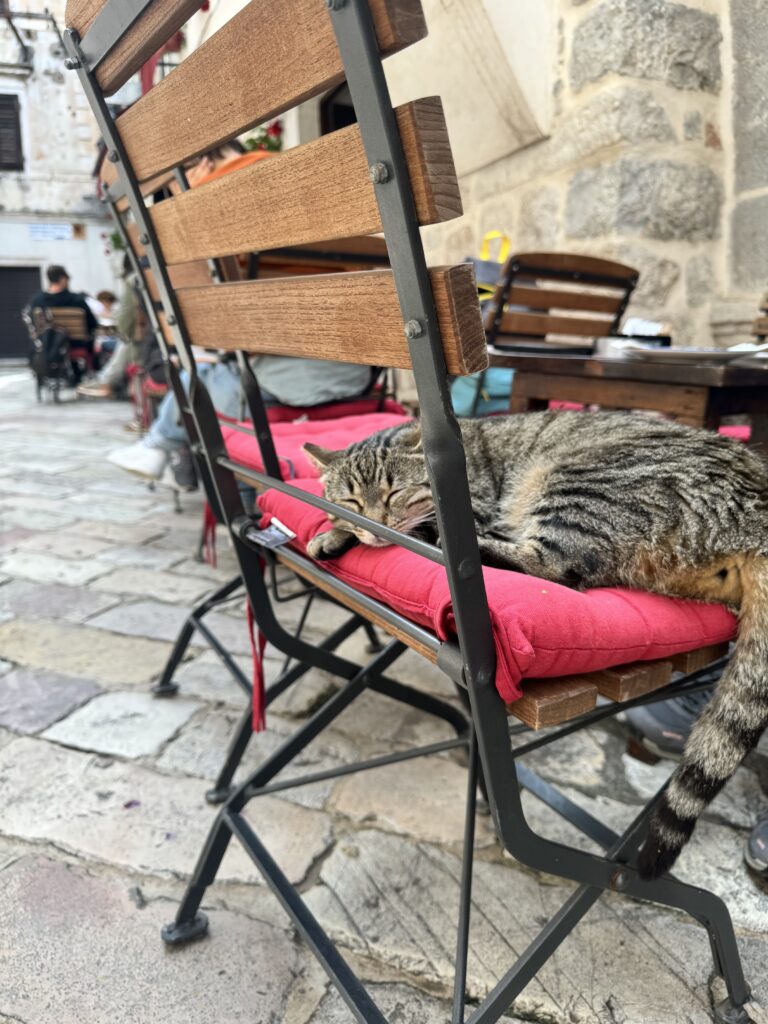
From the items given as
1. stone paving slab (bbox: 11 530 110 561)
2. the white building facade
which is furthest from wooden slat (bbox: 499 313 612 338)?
the white building facade

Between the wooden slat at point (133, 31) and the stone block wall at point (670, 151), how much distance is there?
111 inches

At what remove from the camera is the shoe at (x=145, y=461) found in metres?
3.71

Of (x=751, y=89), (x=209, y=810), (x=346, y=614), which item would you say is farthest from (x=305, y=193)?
(x=751, y=89)

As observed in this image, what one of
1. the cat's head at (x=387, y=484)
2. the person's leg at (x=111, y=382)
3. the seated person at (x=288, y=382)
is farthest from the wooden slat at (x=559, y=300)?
the person's leg at (x=111, y=382)

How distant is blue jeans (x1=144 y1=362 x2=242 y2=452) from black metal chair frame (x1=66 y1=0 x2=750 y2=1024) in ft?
4.08

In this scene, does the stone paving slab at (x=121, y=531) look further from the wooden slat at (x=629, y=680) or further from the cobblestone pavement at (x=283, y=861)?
the wooden slat at (x=629, y=680)

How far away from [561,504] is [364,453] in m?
0.51

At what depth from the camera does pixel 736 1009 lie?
123cm

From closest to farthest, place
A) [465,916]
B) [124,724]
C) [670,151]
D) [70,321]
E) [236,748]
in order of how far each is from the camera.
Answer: [465,916] < [236,748] < [124,724] < [670,151] < [70,321]

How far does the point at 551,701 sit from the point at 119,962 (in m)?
1.07

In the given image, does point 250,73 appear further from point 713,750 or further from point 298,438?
point 298,438

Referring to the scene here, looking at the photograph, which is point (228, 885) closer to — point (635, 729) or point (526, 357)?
point (635, 729)

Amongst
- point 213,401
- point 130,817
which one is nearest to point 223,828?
point 130,817

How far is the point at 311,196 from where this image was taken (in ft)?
2.76
